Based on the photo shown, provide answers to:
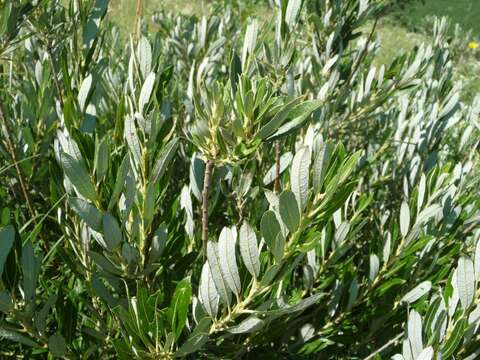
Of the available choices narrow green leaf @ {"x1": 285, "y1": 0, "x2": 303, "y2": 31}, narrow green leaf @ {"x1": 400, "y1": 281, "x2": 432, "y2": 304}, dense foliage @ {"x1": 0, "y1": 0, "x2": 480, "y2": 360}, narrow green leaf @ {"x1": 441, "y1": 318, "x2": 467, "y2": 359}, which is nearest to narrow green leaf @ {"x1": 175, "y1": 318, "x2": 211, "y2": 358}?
dense foliage @ {"x1": 0, "y1": 0, "x2": 480, "y2": 360}

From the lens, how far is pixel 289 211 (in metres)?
0.73

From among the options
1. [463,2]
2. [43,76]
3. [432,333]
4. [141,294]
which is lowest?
[463,2]

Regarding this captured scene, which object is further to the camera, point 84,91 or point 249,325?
point 84,91

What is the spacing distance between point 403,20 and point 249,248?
51.8ft

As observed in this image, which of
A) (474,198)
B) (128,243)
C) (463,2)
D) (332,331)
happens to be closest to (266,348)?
(332,331)

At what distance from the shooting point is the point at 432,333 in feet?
2.82

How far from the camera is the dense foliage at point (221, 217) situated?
769mm

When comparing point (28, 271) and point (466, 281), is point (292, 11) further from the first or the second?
point (28, 271)

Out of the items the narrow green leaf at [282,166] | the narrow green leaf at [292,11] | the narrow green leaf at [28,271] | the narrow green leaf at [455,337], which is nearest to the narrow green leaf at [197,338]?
the narrow green leaf at [28,271]

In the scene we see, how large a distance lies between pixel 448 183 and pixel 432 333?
0.55 meters

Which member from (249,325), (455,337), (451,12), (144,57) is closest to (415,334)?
A: (455,337)

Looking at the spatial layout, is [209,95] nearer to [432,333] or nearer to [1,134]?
[432,333]

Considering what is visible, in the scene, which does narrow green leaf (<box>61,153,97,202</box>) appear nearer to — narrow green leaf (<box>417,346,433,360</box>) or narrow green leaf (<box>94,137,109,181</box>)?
narrow green leaf (<box>94,137,109,181</box>)

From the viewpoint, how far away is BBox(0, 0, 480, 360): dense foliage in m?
0.77
